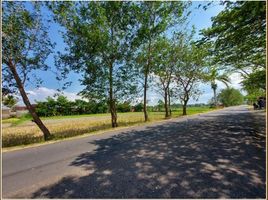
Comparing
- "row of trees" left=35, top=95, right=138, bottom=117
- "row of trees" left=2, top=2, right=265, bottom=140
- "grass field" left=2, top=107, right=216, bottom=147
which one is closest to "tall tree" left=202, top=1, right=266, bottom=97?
"row of trees" left=2, top=2, right=265, bottom=140

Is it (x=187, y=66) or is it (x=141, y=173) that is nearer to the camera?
(x=141, y=173)

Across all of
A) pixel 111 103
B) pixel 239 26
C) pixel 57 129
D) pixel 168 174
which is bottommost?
pixel 168 174

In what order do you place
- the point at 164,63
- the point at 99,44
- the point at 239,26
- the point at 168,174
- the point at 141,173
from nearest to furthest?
the point at 168,174, the point at 141,173, the point at 239,26, the point at 99,44, the point at 164,63

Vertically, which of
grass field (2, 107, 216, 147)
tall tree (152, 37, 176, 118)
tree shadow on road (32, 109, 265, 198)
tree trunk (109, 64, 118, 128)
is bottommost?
tree shadow on road (32, 109, 265, 198)

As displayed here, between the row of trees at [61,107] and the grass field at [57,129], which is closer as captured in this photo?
the grass field at [57,129]

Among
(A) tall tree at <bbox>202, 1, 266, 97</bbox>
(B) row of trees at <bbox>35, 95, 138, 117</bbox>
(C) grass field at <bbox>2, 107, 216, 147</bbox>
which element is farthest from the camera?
(B) row of trees at <bbox>35, 95, 138, 117</bbox>

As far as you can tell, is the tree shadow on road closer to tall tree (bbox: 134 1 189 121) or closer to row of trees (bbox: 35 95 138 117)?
tall tree (bbox: 134 1 189 121)

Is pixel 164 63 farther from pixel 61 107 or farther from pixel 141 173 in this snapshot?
pixel 61 107

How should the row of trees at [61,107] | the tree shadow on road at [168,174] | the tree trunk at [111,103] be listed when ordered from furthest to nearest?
the row of trees at [61,107], the tree trunk at [111,103], the tree shadow on road at [168,174]

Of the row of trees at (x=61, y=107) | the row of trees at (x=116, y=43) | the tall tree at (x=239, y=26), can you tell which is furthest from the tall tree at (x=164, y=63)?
the row of trees at (x=61, y=107)

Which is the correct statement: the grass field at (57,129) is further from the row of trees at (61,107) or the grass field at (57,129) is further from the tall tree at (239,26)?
the row of trees at (61,107)

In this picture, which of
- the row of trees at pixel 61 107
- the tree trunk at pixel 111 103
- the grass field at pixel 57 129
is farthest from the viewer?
the row of trees at pixel 61 107

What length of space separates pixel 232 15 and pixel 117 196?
7204 millimetres

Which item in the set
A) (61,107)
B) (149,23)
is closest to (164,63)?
(149,23)
